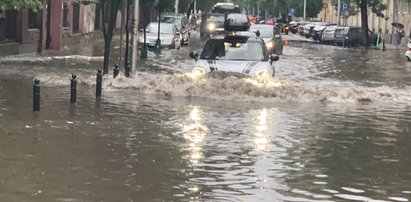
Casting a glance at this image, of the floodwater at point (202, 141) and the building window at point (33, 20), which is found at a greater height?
the building window at point (33, 20)

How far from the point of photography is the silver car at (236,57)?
17750mm

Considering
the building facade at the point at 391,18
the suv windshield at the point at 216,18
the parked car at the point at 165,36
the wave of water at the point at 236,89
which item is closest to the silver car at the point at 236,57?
the wave of water at the point at 236,89

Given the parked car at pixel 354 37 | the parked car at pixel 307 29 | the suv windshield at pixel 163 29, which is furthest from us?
the parked car at pixel 307 29

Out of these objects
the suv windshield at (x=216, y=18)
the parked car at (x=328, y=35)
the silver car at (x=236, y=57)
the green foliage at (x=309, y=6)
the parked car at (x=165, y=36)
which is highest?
the green foliage at (x=309, y=6)

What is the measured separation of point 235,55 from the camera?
18516mm

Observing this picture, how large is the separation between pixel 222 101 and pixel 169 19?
96.9 feet

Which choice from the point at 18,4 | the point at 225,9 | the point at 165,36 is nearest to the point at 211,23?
the point at 225,9

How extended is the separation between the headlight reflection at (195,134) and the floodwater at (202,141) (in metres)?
0.02

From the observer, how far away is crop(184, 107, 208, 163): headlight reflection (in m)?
10.2

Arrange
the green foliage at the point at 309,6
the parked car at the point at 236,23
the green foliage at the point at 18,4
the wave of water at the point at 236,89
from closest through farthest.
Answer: the green foliage at the point at 18,4
the wave of water at the point at 236,89
the parked car at the point at 236,23
the green foliage at the point at 309,6

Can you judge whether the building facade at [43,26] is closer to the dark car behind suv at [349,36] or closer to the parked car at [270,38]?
the parked car at [270,38]

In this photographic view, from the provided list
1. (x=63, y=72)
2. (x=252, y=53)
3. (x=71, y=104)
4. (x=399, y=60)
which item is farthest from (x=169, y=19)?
(x=71, y=104)

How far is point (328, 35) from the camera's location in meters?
58.2

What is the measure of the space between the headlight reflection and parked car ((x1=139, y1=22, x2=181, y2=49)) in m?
23.9
